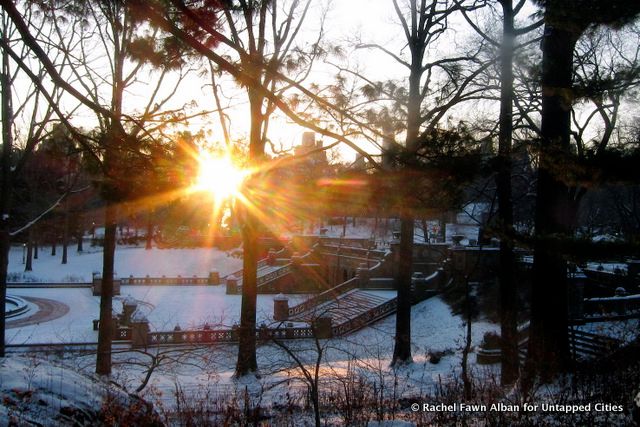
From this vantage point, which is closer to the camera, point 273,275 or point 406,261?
point 406,261

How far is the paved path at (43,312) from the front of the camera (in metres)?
22.8

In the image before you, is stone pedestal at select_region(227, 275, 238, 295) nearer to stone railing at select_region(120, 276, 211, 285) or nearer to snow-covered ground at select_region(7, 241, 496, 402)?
snow-covered ground at select_region(7, 241, 496, 402)

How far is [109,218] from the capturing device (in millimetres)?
11398

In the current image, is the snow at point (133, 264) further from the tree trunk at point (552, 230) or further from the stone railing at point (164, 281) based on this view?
the tree trunk at point (552, 230)

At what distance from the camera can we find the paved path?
22812mm

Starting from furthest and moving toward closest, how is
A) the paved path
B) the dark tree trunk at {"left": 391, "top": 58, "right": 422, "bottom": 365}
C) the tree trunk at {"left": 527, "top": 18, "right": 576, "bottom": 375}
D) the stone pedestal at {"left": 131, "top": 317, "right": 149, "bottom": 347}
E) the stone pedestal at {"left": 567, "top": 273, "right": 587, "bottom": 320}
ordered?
the paved path
the stone pedestal at {"left": 131, "top": 317, "right": 149, "bottom": 347}
the stone pedestal at {"left": 567, "top": 273, "right": 587, "bottom": 320}
the dark tree trunk at {"left": 391, "top": 58, "right": 422, "bottom": 365}
the tree trunk at {"left": 527, "top": 18, "right": 576, "bottom": 375}

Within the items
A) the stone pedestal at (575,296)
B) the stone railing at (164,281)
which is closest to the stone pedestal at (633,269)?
the stone pedestal at (575,296)

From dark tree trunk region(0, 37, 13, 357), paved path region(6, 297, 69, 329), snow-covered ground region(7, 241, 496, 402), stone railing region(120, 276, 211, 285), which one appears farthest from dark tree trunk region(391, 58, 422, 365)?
stone railing region(120, 276, 211, 285)

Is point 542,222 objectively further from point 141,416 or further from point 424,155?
point 141,416

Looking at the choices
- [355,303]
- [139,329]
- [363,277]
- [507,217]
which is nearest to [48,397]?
[507,217]

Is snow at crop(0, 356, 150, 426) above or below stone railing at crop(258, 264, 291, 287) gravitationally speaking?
above

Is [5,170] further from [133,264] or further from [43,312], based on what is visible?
[133,264]

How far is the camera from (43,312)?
84.1ft

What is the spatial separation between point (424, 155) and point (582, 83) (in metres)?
3.00
